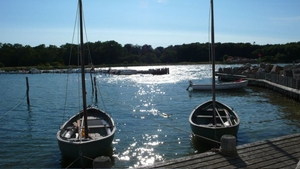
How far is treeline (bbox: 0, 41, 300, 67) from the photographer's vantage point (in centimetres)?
15262

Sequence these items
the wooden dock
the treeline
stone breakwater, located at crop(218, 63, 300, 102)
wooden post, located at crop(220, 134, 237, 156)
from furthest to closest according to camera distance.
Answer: the treeline
stone breakwater, located at crop(218, 63, 300, 102)
wooden post, located at crop(220, 134, 237, 156)
the wooden dock

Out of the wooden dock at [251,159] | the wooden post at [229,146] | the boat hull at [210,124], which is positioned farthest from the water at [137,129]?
the wooden post at [229,146]

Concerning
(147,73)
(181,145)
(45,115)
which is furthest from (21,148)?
(147,73)

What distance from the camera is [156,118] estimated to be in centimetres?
2655

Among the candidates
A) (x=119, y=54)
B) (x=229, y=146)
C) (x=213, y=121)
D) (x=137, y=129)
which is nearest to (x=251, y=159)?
(x=229, y=146)

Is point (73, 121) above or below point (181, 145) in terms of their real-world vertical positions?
above

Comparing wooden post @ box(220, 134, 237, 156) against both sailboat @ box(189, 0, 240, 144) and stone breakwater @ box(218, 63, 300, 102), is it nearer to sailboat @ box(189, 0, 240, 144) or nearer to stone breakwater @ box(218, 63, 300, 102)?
sailboat @ box(189, 0, 240, 144)

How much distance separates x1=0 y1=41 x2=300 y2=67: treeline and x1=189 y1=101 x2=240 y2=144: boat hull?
111303 millimetres

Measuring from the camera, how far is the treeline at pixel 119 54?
15262 cm

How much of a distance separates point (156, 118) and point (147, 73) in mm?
75132

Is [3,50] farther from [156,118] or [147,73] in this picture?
[156,118]

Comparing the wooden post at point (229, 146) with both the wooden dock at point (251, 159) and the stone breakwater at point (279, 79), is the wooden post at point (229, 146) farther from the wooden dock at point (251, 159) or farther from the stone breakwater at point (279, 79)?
the stone breakwater at point (279, 79)

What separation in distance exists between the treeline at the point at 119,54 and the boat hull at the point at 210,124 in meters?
111

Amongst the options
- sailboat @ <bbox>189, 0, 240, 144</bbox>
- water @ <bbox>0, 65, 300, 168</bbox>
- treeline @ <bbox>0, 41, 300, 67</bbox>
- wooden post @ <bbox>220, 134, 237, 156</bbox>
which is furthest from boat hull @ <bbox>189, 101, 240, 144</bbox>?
treeline @ <bbox>0, 41, 300, 67</bbox>
